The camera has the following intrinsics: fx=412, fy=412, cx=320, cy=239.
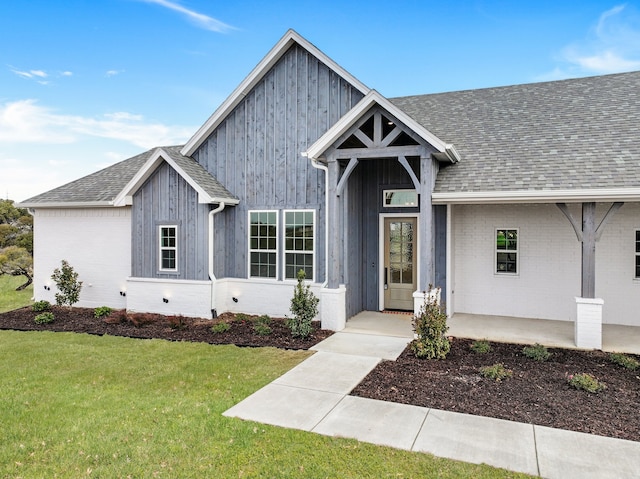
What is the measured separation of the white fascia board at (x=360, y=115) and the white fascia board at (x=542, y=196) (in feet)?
3.10

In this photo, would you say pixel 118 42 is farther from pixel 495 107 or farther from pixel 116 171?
pixel 495 107

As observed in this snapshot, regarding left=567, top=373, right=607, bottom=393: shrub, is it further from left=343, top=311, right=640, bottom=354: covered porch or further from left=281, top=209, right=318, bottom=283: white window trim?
left=281, top=209, right=318, bottom=283: white window trim

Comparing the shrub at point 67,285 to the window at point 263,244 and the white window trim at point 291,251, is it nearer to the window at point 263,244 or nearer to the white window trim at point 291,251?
the window at point 263,244

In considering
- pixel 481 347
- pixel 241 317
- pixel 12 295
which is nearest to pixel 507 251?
pixel 481 347

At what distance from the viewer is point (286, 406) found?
5.18 meters

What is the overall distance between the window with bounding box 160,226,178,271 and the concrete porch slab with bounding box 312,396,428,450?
6956 mm

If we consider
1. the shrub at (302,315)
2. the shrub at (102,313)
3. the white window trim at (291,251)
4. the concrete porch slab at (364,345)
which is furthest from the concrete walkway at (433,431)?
the shrub at (102,313)

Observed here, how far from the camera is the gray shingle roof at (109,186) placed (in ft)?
34.3

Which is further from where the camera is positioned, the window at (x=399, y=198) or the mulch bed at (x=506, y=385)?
the window at (x=399, y=198)

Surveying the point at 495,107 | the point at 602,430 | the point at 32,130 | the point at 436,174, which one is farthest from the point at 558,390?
the point at 32,130

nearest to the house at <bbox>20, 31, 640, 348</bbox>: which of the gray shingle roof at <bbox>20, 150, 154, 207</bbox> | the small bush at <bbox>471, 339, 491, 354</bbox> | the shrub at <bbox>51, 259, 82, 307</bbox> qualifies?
the gray shingle roof at <bbox>20, 150, 154, 207</bbox>

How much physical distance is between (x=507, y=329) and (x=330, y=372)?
4671mm

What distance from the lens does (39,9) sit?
13.5 m

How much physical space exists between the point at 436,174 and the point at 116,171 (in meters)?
10.5
